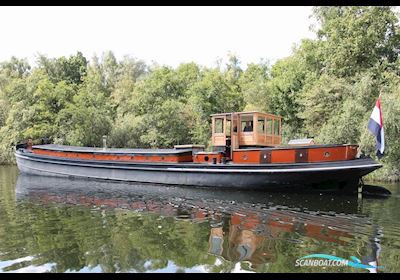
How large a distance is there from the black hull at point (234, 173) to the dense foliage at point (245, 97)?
6047 mm

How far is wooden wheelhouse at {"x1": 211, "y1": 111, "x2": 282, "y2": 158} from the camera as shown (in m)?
15.6

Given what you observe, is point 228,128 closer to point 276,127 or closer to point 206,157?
point 206,157

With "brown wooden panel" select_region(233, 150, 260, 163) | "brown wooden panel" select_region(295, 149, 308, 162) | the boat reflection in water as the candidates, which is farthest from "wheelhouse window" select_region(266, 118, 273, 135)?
the boat reflection in water

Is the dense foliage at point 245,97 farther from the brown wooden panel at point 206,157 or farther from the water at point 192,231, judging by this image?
the water at point 192,231

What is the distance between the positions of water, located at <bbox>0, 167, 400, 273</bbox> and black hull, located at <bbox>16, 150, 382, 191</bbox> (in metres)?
0.58

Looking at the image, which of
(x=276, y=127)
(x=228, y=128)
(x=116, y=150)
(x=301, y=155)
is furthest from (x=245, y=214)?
(x=116, y=150)

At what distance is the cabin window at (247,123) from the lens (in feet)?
51.6

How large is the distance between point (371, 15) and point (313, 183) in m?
15.5

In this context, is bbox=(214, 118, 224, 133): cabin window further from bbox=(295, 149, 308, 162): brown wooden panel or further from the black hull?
bbox=(295, 149, 308, 162): brown wooden panel

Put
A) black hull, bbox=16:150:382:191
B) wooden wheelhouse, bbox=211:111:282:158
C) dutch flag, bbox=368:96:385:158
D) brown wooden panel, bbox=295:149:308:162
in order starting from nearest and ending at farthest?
dutch flag, bbox=368:96:385:158 → black hull, bbox=16:150:382:191 → brown wooden panel, bbox=295:149:308:162 → wooden wheelhouse, bbox=211:111:282:158

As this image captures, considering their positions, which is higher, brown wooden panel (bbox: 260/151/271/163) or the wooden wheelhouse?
the wooden wheelhouse

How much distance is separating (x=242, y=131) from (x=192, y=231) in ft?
25.6

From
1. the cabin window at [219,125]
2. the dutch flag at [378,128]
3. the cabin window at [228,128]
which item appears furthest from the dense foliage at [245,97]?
the cabin window at [219,125]

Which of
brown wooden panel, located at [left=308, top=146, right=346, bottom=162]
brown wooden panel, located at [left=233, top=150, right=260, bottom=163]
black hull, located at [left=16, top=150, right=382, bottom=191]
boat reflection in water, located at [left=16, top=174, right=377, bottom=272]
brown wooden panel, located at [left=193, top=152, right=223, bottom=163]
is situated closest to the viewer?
boat reflection in water, located at [left=16, top=174, right=377, bottom=272]
